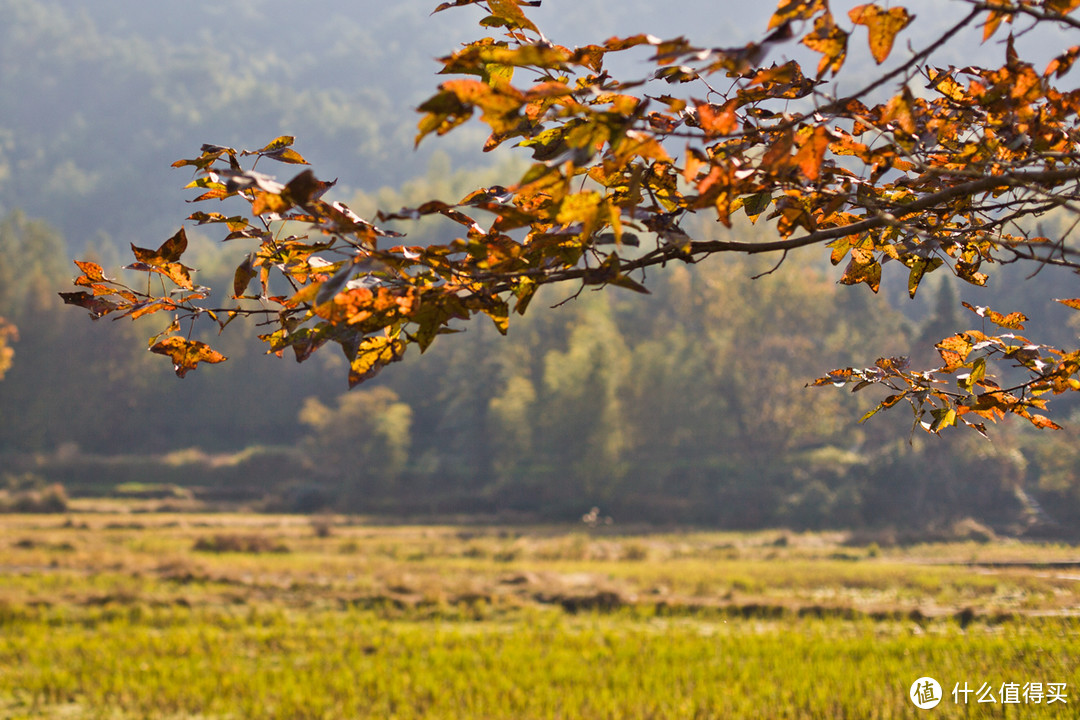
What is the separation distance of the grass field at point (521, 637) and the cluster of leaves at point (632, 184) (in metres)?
2.62

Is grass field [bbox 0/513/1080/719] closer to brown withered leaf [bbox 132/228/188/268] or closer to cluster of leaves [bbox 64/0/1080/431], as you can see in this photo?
cluster of leaves [bbox 64/0/1080/431]

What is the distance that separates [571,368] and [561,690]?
24552 mm

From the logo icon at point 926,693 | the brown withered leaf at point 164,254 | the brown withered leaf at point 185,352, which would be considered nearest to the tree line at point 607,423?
the logo icon at point 926,693

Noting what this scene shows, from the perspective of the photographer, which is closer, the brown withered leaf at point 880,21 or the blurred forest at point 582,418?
the brown withered leaf at point 880,21

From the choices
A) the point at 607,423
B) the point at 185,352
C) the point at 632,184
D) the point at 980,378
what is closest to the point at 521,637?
the point at 980,378

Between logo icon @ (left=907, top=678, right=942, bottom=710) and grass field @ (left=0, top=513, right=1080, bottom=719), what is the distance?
0.06m

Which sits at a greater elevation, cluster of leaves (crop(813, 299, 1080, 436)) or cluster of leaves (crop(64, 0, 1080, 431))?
cluster of leaves (crop(64, 0, 1080, 431))

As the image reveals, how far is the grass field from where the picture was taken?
17.4 feet

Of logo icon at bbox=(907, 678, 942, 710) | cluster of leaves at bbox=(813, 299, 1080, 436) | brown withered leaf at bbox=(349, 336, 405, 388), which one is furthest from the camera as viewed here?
logo icon at bbox=(907, 678, 942, 710)

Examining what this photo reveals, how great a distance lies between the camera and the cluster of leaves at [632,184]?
39.8 inches

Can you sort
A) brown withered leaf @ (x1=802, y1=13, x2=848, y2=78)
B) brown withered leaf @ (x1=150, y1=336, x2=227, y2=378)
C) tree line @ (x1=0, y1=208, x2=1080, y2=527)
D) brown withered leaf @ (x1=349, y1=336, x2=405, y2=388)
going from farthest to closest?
1. tree line @ (x1=0, y1=208, x2=1080, y2=527)
2. brown withered leaf @ (x1=150, y1=336, x2=227, y2=378)
3. brown withered leaf @ (x1=349, y1=336, x2=405, y2=388)
4. brown withered leaf @ (x1=802, y1=13, x2=848, y2=78)

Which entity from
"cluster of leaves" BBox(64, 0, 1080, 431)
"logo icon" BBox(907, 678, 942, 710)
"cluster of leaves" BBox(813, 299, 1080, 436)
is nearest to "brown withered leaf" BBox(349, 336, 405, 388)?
"cluster of leaves" BBox(64, 0, 1080, 431)

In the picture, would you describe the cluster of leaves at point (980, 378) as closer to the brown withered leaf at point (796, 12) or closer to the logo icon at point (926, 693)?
the brown withered leaf at point (796, 12)

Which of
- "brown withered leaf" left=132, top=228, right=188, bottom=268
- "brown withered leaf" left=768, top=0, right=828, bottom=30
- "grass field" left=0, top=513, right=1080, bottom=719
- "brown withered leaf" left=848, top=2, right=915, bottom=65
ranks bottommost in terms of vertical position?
"grass field" left=0, top=513, right=1080, bottom=719
